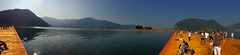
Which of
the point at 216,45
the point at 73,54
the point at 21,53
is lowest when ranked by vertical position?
the point at 73,54

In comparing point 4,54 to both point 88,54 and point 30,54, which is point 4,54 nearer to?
point 30,54

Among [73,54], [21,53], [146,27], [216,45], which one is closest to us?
[216,45]

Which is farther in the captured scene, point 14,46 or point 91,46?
point 91,46

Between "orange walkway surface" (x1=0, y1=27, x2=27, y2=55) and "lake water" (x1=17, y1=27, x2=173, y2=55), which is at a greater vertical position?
"orange walkway surface" (x1=0, y1=27, x2=27, y2=55)

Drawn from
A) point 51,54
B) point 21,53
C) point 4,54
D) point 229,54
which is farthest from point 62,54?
point 229,54

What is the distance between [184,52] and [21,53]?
59.7ft

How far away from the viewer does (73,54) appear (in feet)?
57.1

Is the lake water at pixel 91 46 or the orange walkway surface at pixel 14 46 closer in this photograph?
the orange walkway surface at pixel 14 46

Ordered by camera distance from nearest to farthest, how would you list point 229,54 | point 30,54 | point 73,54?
point 229,54 → point 30,54 → point 73,54

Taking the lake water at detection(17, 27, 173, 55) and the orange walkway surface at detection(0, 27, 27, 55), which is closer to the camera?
the orange walkway surface at detection(0, 27, 27, 55)

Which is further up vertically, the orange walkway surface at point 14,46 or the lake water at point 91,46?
the orange walkway surface at point 14,46

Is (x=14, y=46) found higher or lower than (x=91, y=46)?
higher

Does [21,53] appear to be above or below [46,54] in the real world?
above

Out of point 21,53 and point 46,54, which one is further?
point 46,54
